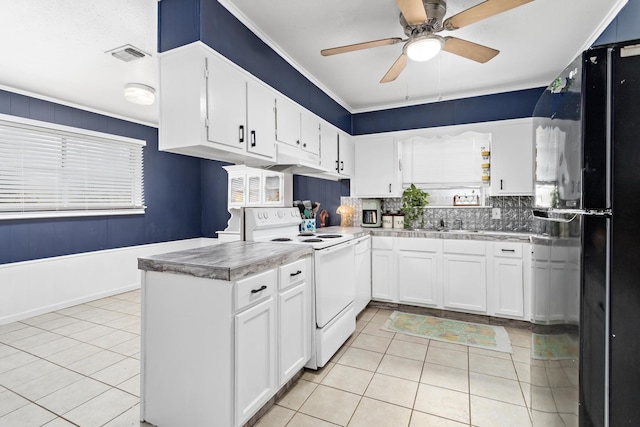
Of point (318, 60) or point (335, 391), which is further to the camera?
point (318, 60)

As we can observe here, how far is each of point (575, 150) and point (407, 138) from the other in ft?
10.2

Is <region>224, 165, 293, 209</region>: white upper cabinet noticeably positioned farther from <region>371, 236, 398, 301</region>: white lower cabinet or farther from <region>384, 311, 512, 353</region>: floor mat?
<region>384, 311, 512, 353</region>: floor mat

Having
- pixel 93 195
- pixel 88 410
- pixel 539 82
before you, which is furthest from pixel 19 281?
pixel 539 82

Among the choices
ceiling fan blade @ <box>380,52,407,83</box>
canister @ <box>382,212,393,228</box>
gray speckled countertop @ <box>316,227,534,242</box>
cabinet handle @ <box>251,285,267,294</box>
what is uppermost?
ceiling fan blade @ <box>380,52,407,83</box>

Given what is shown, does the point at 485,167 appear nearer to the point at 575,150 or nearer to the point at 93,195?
the point at 575,150

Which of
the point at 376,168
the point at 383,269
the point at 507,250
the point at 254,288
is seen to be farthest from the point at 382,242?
Answer: the point at 254,288

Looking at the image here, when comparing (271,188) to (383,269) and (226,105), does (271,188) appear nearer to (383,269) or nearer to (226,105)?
(383,269)

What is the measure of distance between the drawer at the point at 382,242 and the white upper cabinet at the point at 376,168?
0.66 m

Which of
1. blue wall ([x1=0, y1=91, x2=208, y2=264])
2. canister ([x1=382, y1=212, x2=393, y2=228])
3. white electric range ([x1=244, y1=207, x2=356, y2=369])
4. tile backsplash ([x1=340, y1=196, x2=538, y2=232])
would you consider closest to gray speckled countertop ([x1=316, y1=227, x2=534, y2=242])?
canister ([x1=382, y1=212, x2=393, y2=228])

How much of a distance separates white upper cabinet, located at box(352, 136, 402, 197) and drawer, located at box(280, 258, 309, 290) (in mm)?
2137

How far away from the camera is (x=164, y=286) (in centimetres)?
168

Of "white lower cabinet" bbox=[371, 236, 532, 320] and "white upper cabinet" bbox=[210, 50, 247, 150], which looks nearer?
"white upper cabinet" bbox=[210, 50, 247, 150]

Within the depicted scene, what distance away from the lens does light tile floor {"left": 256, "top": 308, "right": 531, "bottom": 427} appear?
182 cm

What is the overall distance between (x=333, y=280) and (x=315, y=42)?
1973 millimetres
